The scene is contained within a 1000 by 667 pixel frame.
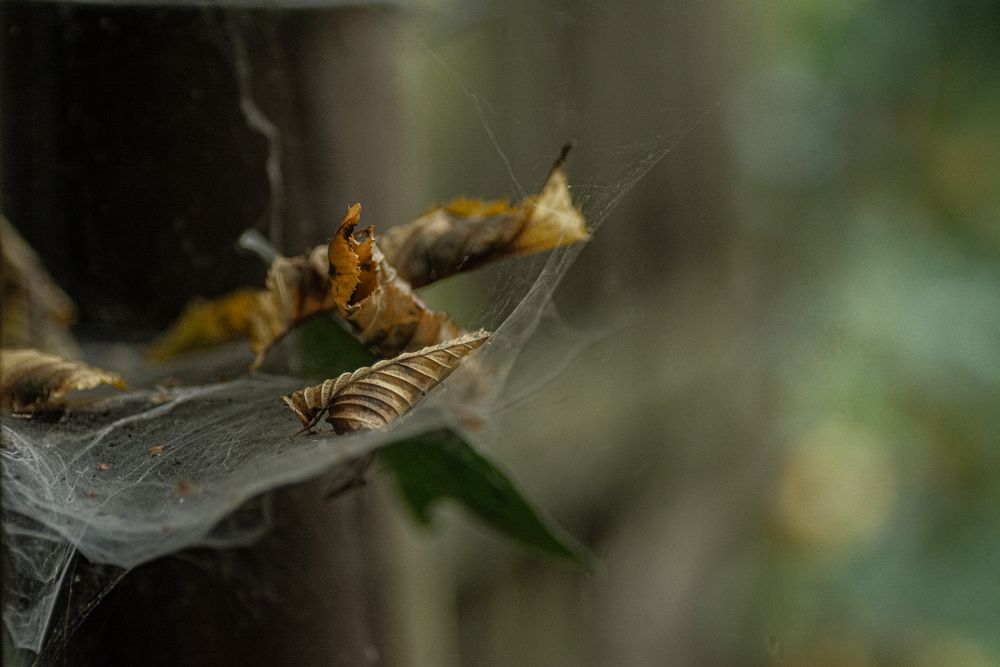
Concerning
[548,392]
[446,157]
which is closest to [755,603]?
[548,392]

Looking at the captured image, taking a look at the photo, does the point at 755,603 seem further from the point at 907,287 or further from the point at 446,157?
the point at 446,157

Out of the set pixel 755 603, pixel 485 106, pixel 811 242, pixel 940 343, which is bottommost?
pixel 755 603

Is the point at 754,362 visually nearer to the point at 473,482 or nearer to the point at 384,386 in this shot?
the point at 473,482

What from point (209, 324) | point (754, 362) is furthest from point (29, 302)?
point (754, 362)

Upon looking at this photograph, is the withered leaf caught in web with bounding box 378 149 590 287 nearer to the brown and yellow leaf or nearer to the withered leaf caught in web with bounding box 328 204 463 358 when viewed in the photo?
the withered leaf caught in web with bounding box 328 204 463 358

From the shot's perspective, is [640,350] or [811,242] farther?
[811,242]

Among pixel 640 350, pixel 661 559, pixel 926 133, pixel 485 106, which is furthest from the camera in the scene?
pixel 926 133
